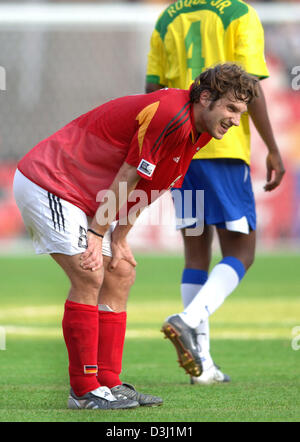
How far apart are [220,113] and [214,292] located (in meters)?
1.11

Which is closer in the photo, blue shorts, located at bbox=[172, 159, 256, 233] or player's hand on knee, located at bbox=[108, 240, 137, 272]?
player's hand on knee, located at bbox=[108, 240, 137, 272]

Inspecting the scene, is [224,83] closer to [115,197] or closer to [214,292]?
[115,197]

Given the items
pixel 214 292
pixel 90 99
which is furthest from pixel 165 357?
pixel 90 99

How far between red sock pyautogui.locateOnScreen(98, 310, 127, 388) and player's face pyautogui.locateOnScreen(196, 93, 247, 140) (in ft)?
3.33

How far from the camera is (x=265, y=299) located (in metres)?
8.78

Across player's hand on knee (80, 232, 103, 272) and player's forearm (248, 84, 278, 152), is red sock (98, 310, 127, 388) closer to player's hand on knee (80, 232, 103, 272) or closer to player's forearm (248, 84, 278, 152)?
player's hand on knee (80, 232, 103, 272)

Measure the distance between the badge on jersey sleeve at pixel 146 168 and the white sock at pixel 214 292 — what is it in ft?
2.76

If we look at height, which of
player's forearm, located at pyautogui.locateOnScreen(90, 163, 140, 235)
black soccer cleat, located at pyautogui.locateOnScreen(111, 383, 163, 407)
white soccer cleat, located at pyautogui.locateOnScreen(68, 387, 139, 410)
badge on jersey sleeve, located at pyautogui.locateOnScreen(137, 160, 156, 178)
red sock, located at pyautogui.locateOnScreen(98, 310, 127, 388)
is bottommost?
black soccer cleat, located at pyautogui.locateOnScreen(111, 383, 163, 407)

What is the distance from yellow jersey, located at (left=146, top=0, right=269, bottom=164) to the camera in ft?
15.5

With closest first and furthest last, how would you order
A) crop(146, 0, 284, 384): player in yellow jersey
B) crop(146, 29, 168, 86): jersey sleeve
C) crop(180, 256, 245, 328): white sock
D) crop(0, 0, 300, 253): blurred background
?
crop(180, 256, 245, 328): white sock < crop(146, 0, 284, 384): player in yellow jersey < crop(146, 29, 168, 86): jersey sleeve < crop(0, 0, 300, 253): blurred background

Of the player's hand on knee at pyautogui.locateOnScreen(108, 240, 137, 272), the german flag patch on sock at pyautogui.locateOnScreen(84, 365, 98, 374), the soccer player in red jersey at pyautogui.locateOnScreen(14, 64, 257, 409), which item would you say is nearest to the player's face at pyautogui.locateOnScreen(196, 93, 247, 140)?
the soccer player in red jersey at pyautogui.locateOnScreen(14, 64, 257, 409)

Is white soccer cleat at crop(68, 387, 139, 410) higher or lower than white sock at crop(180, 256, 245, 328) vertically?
lower

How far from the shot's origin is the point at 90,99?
15.4 m

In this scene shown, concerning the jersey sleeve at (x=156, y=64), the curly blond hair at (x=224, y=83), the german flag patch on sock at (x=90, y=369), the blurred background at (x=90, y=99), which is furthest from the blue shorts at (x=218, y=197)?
the blurred background at (x=90, y=99)
